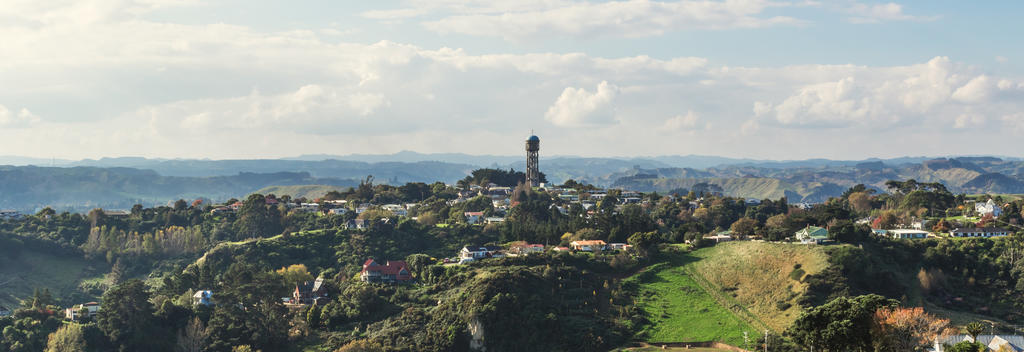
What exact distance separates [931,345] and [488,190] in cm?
9209

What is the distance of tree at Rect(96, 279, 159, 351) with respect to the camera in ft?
211

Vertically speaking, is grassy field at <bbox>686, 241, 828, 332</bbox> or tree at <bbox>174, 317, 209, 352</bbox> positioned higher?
grassy field at <bbox>686, 241, 828, 332</bbox>

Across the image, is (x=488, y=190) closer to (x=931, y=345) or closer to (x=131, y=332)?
(x=131, y=332)

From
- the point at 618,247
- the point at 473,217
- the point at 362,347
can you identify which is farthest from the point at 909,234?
the point at 362,347

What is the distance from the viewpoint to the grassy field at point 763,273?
65.1 m

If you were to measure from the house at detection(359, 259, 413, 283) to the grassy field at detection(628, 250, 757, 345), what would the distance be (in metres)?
21.2

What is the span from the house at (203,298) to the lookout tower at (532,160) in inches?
2956

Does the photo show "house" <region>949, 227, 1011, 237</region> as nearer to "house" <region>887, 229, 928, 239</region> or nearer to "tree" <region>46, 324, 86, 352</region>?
"house" <region>887, 229, 928, 239</region>

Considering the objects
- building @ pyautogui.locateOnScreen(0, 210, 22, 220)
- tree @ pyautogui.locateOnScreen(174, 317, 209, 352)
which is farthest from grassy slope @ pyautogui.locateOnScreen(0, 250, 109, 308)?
tree @ pyautogui.locateOnScreen(174, 317, 209, 352)

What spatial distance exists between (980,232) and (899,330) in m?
47.0

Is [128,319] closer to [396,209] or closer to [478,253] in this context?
[478,253]

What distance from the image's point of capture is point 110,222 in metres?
111

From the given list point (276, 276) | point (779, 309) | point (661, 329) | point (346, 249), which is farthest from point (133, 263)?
point (779, 309)

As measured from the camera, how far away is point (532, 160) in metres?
144
